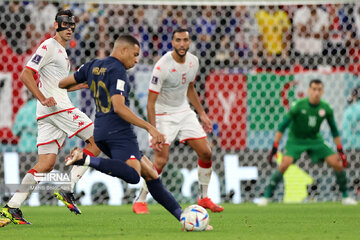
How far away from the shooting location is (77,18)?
1218 cm

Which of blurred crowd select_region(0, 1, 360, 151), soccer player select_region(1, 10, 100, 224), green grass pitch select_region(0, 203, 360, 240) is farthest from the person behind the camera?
blurred crowd select_region(0, 1, 360, 151)

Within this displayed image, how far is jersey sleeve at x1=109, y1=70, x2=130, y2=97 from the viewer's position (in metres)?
5.82

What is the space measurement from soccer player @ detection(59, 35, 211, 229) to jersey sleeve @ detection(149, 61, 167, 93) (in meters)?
2.37

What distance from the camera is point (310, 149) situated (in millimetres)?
10453

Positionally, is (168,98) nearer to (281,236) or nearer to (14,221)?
(14,221)

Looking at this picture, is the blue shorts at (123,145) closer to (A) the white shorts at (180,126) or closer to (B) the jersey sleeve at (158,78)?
(B) the jersey sleeve at (158,78)

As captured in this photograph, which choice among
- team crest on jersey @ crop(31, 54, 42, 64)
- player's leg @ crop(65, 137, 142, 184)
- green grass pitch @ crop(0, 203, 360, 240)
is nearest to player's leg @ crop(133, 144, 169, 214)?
green grass pitch @ crop(0, 203, 360, 240)

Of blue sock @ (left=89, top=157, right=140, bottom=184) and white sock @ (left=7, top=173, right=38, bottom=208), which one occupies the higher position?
blue sock @ (left=89, top=157, right=140, bottom=184)

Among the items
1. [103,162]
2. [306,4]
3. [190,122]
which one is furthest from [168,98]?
[306,4]

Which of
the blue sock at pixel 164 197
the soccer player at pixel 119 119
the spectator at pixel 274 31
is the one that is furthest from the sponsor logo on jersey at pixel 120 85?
the spectator at pixel 274 31

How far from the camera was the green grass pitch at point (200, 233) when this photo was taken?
5730mm

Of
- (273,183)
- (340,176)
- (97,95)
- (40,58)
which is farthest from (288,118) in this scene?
(97,95)

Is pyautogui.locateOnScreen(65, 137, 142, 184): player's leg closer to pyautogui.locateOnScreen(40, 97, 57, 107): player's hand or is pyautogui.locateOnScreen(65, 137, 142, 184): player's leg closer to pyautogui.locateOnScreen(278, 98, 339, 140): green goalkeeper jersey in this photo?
pyautogui.locateOnScreen(40, 97, 57, 107): player's hand

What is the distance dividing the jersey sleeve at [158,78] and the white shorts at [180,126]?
479 millimetres
